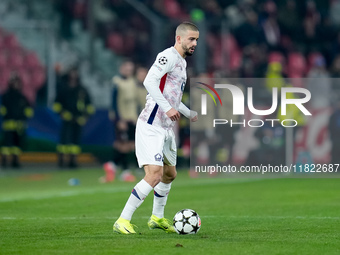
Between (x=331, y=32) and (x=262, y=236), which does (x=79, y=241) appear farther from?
(x=331, y=32)

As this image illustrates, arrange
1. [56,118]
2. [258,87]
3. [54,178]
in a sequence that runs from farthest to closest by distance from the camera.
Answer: [56,118]
[258,87]
[54,178]

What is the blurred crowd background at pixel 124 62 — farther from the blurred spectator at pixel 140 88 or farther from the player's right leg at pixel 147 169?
the player's right leg at pixel 147 169

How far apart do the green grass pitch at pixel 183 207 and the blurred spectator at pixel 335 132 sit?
1.87m

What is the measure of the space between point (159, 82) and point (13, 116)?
1244 centimetres

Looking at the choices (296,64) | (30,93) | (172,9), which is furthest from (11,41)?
(296,64)

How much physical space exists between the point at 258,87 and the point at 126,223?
439 inches

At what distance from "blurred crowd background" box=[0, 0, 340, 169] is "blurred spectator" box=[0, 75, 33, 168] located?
0.02 m

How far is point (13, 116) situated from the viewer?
2002 cm

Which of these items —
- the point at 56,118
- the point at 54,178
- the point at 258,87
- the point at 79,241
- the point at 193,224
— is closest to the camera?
the point at 79,241

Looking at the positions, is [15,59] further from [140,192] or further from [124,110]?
[140,192]

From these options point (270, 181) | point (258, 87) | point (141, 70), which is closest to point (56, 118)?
point (141, 70)

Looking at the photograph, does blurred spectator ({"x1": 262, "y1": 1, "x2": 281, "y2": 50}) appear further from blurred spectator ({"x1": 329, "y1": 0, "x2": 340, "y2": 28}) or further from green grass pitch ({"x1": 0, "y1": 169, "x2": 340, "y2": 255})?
green grass pitch ({"x1": 0, "y1": 169, "x2": 340, "y2": 255})

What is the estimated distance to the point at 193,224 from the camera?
26.5 feet

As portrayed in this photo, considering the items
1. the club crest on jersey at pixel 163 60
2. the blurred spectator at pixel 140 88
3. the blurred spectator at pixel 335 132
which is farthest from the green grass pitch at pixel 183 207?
the blurred spectator at pixel 140 88
